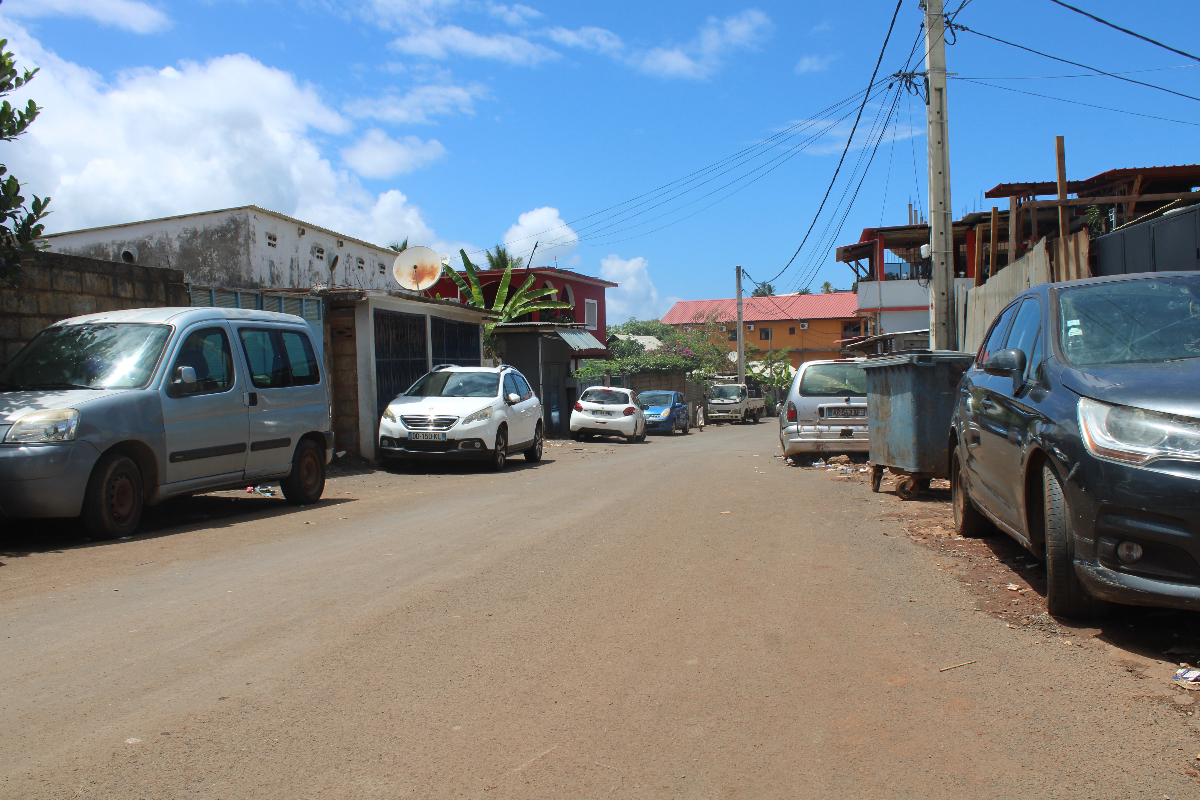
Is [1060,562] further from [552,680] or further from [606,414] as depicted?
[606,414]

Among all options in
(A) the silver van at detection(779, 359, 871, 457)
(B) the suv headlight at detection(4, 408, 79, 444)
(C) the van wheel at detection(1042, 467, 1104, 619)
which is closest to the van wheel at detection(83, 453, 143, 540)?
(B) the suv headlight at detection(4, 408, 79, 444)

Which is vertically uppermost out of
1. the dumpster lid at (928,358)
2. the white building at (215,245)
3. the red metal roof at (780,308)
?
the red metal roof at (780,308)

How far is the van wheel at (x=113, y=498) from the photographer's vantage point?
712cm

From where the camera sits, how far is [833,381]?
14.2 m

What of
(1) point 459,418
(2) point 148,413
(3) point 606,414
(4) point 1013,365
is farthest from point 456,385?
(4) point 1013,365

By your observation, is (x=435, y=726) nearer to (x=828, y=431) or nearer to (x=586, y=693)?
(x=586, y=693)

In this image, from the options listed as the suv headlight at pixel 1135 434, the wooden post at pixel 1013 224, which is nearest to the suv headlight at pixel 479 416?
the wooden post at pixel 1013 224

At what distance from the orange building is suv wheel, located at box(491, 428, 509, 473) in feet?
171

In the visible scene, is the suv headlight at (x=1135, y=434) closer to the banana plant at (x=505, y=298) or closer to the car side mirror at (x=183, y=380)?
the car side mirror at (x=183, y=380)

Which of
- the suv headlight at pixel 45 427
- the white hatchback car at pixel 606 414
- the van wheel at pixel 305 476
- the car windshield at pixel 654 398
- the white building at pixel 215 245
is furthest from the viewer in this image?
the car windshield at pixel 654 398

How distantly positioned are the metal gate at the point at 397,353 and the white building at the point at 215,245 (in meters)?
5.24

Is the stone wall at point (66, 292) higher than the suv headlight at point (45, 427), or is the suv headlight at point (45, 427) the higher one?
the stone wall at point (66, 292)

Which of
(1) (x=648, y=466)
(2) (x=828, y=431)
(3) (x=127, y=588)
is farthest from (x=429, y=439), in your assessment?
(3) (x=127, y=588)

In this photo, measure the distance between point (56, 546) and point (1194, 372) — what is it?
796 cm
